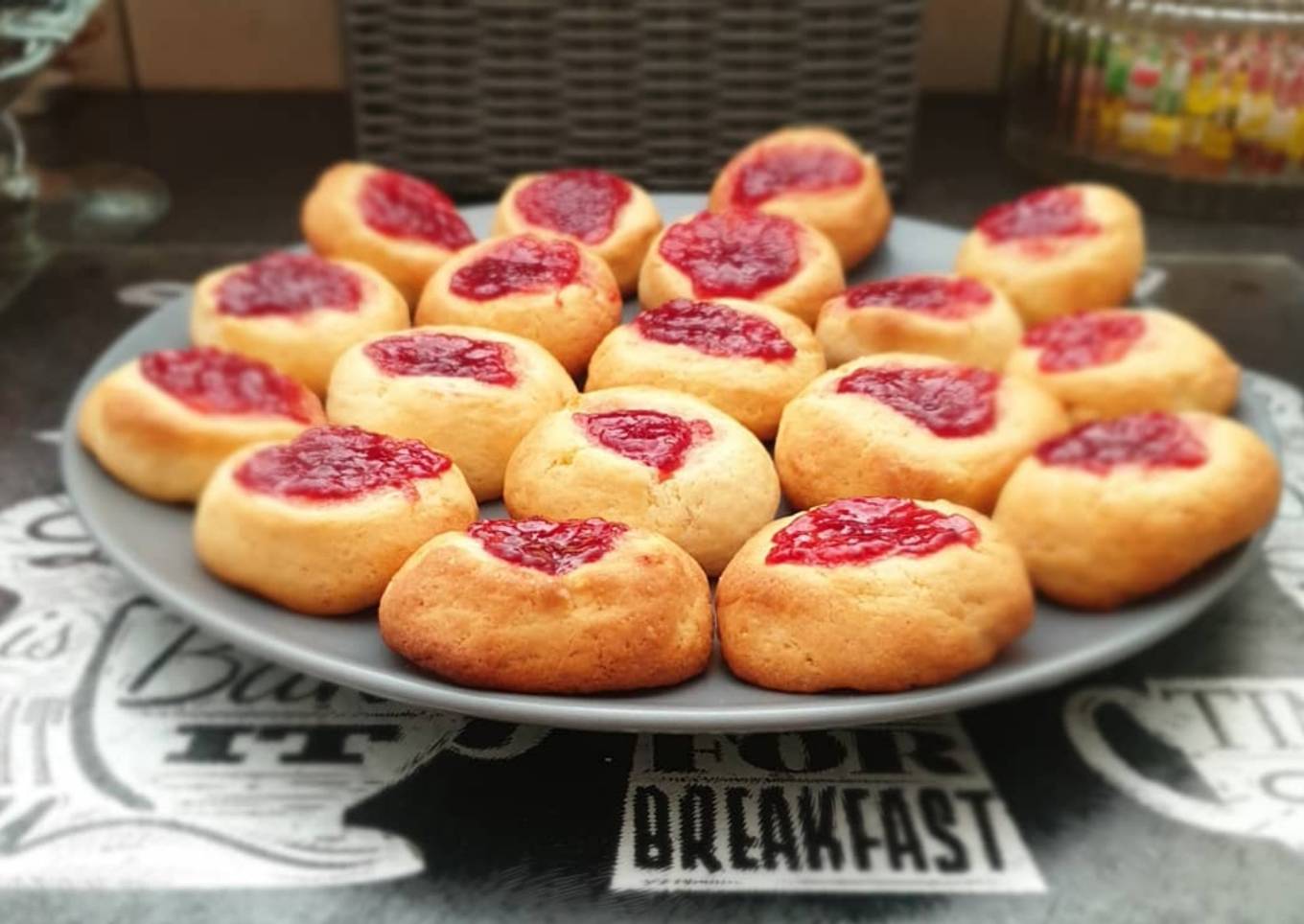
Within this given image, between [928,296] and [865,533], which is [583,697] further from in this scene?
[928,296]

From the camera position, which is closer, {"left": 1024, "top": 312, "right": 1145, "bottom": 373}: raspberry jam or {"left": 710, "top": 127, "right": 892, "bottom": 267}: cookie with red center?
{"left": 1024, "top": 312, "right": 1145, "bottom": 373}: raspberry jam

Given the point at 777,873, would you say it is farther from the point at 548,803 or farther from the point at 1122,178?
the point at 1122,178

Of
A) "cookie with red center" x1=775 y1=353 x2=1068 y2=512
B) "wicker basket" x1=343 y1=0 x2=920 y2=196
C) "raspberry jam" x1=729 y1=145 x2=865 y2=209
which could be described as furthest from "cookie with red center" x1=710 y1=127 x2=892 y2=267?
"cookie with red center" x1=775 y1=353 x2=1068 y2=512

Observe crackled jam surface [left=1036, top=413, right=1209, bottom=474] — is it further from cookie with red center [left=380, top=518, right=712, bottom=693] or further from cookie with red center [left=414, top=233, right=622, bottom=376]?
cookie with red center [left=414, top=233, right=622, bottom=376]

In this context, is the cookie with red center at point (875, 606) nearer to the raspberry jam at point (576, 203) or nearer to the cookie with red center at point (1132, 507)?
the cookie with red center at point (1132, 507)


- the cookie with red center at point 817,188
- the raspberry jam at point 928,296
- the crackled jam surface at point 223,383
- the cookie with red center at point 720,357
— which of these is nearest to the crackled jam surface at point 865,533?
the cookie with red center at point 720,357

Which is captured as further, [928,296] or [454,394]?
[928,296]

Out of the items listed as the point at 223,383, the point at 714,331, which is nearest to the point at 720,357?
the point at 714,331
